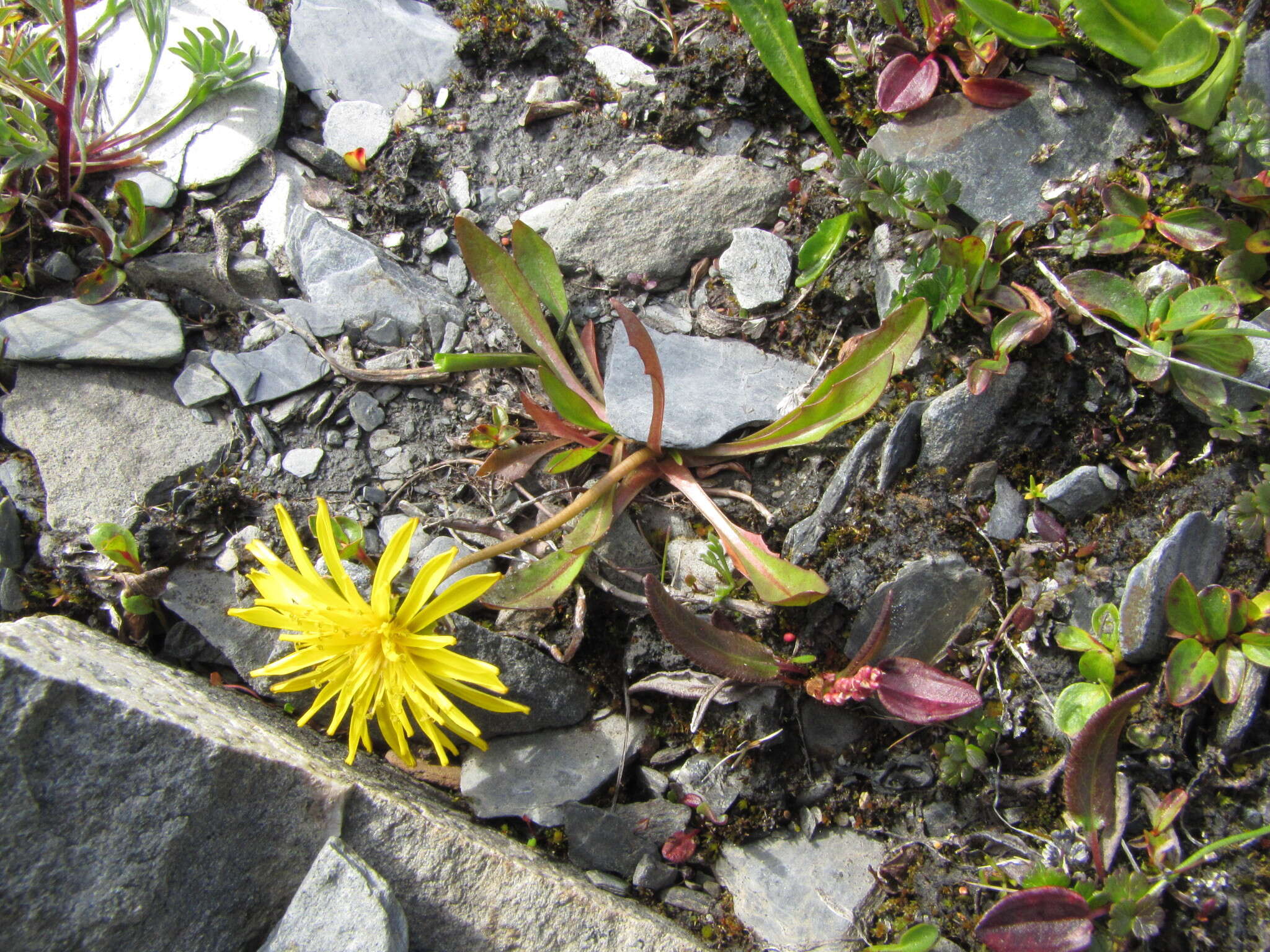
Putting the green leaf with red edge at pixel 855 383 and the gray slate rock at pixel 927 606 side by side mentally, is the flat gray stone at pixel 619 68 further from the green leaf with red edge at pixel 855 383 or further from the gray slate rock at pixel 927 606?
the gray slate rock at pixel 927 606

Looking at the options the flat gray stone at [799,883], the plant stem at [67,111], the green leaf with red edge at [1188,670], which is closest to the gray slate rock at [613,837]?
the flat gray stone at [799,883]

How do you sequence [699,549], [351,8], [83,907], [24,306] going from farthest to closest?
[351,8]
[24,306]
[699,549]
[83,907]

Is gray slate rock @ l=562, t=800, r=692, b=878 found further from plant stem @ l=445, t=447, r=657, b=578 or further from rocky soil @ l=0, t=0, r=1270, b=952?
plant stem @ l=445, t=447, r=657, b=578

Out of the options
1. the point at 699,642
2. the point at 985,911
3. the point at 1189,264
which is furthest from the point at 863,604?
the point at 1189,264

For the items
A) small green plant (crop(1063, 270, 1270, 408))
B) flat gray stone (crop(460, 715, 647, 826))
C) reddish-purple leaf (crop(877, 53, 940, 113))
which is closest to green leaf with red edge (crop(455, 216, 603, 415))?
flat gray stone (crop(460, 715, 647, 826))

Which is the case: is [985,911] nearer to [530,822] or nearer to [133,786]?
[530,822]

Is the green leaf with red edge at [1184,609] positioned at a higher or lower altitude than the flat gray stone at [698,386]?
lower
